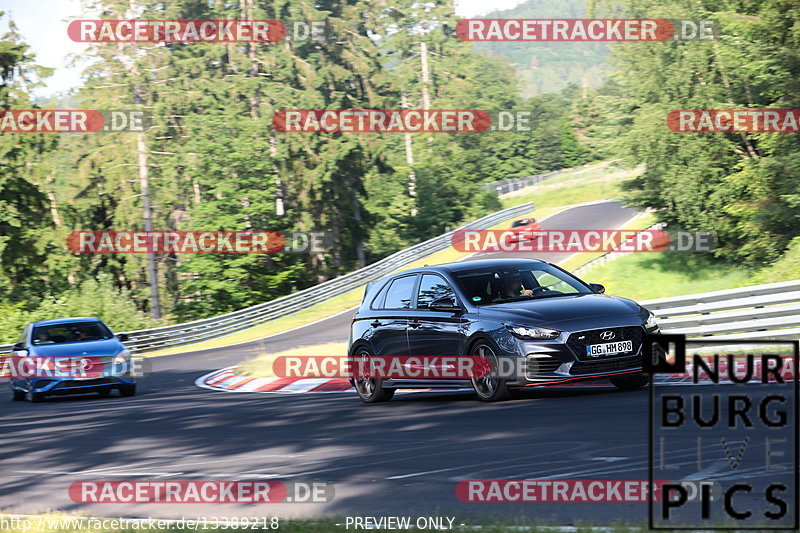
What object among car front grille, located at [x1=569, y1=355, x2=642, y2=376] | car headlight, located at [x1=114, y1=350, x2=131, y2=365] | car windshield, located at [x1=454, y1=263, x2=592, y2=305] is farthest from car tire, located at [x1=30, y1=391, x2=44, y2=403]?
car front grille, located at [x1=569, y1=355, x2=642, y2=376]

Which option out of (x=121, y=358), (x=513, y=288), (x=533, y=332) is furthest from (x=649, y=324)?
(x=121, y=358)

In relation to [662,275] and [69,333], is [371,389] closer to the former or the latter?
[69,333]

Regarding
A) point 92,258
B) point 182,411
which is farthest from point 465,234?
point 182,411

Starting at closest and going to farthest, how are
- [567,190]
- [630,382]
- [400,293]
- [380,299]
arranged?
[630,382] → [400,293] → [380,299] → [567,190]

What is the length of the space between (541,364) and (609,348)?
0.76 m

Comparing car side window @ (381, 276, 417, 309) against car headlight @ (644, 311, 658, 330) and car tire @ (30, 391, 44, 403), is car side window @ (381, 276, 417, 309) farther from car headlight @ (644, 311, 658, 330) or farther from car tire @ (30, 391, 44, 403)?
car tire @ (30, 391, 44, 403)

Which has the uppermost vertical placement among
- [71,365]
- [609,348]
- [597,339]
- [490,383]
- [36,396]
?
[597,339]

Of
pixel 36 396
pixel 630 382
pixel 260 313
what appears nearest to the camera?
pixel 630 382

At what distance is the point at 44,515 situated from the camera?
727 centimetres

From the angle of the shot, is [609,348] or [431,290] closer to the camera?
[609,348]

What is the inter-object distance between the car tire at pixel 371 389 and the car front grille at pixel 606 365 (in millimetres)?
3297

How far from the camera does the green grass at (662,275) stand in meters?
40.2

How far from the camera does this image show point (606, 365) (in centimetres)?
1127

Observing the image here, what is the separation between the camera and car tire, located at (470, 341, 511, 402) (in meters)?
11.7
